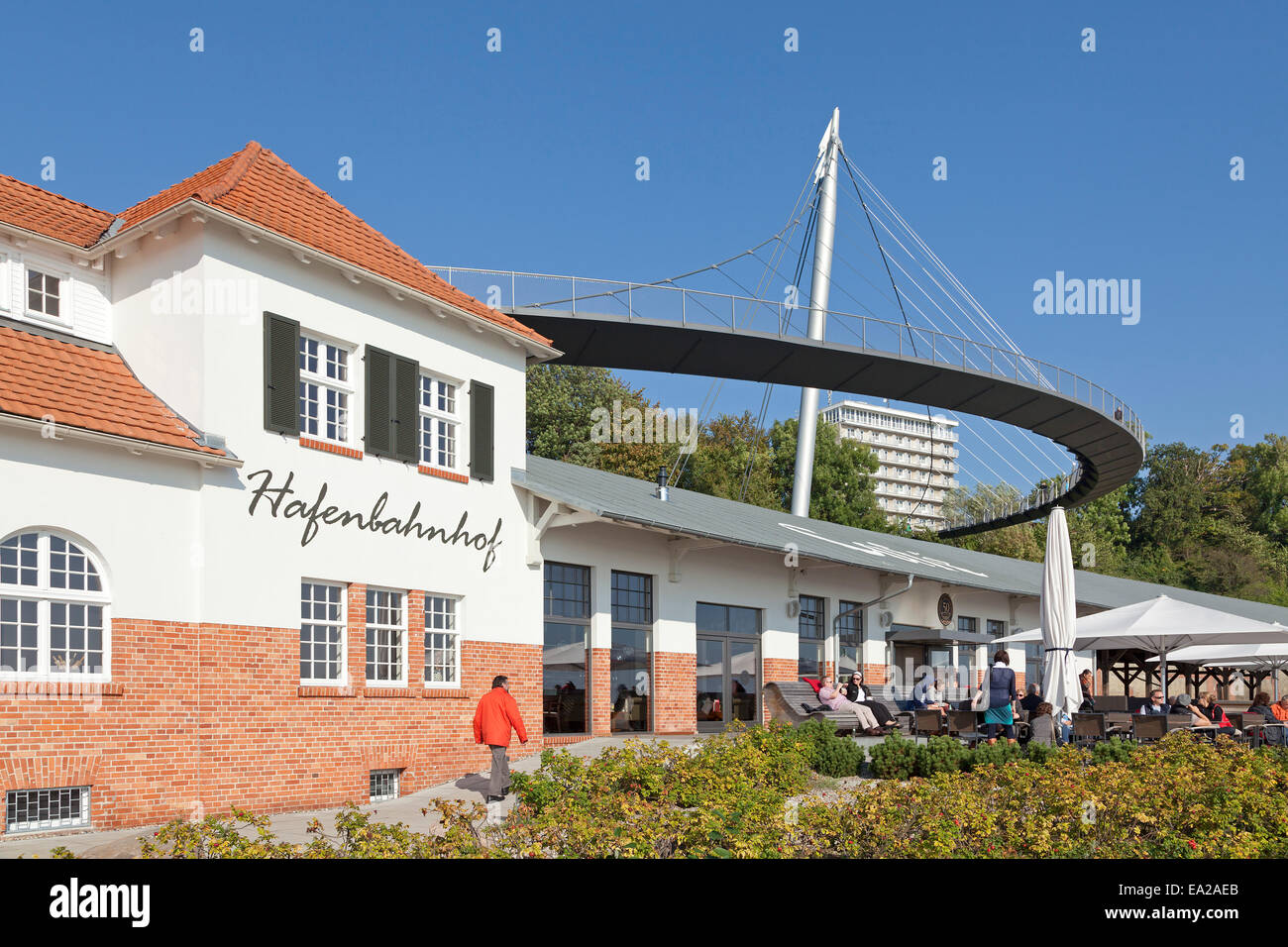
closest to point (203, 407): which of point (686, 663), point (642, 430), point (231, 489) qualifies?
point (231, 489)

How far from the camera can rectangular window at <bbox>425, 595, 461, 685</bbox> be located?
1574 centimetres

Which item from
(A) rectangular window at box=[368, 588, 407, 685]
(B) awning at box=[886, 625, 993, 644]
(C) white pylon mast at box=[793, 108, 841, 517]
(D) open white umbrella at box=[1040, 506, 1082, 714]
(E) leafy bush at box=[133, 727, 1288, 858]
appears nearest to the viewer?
(E) leafy bush at box=[133, 727, 1288, 858]

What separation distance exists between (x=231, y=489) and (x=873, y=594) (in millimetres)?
15816

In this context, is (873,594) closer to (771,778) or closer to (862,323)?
(862,323)

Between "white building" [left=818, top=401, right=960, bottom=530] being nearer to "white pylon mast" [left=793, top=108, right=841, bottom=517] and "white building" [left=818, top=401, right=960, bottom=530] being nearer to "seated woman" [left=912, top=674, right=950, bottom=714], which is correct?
"white pylon mast" [left=793, top=108, right=841, bottom=517]

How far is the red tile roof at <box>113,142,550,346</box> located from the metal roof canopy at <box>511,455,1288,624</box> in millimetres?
2819

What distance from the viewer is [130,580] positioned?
39.4ft

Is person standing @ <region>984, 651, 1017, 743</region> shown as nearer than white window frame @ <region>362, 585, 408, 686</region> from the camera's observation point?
No

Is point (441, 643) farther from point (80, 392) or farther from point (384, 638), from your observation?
point (80, 392)

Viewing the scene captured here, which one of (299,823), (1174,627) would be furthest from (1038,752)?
(299,823)

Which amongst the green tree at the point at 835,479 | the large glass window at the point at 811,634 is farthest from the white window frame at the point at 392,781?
the green tree at the point at 835,479

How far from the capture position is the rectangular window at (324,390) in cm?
1442

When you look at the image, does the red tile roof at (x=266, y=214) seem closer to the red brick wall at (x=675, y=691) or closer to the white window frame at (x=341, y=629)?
the white window frame at (x=341, y=629)

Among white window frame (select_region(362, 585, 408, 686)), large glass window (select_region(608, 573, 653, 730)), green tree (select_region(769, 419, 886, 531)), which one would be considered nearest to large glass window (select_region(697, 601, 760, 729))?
large glass window (select_region(608, 573, 653, 730))
